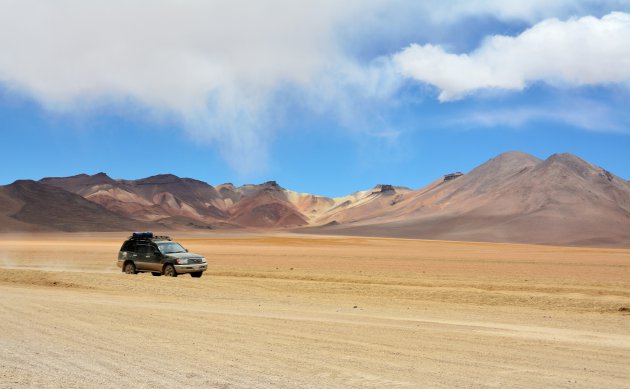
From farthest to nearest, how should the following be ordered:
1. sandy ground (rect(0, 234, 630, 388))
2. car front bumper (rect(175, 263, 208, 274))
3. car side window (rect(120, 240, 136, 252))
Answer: car side window (rect(120, 240, 136, 252)) < car front bumper (rect(175, 263, 208, 274)) < sandy ground (rect(0, 234, 630, 388))

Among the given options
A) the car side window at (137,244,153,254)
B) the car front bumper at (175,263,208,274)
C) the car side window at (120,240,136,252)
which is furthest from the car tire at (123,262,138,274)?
the car front bumper at (175,263,208,274)

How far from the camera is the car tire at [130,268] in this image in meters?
31.2

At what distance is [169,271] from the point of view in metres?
29.8

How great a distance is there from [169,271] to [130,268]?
2655 mm

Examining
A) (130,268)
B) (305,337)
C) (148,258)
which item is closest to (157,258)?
(148,258)

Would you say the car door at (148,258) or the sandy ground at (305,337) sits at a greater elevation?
the car door at (148,258)

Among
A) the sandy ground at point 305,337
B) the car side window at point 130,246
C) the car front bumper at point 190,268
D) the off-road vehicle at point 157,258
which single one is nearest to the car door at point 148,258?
the off-road vehicle at point 157,258

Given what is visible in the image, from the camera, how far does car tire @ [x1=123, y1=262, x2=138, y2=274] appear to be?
1227 inches

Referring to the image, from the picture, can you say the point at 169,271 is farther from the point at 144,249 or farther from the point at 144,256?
the point at 144,249

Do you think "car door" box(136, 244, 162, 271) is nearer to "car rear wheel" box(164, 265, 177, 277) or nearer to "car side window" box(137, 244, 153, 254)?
"car side window" box(137, 244, 153, 254)

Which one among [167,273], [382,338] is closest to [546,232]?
[167,273]

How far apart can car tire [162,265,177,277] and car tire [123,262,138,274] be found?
6.48 feet

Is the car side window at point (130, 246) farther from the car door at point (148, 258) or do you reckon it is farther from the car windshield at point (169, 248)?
the car windshield at point (169, 248)

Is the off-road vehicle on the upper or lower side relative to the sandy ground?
upper
